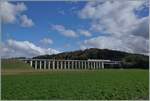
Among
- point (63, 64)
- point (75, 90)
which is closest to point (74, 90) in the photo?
point (75, 90)

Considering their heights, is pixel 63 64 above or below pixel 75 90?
above

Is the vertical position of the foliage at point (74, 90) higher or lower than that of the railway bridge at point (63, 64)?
lower

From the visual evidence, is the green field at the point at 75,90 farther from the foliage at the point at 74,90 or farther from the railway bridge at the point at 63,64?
the railway bridge at the point at 63,64

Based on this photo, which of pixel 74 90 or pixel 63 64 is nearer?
pixel 74 90

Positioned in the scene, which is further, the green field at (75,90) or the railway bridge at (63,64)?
the railway bridge at (63,64)

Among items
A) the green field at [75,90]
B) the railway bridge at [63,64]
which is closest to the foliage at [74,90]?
the green field at [75,90]

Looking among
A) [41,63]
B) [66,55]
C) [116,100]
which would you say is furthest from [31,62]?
[116,100]

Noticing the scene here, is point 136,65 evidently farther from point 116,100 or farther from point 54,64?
point 116,100

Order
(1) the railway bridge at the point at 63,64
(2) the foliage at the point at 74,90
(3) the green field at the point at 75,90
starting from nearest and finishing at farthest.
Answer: (2) the foliage at the point at 74,90 < (3) the green field at the point at 75,90 < (1) the railway bridge at the point at 63,64

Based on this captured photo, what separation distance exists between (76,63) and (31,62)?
28457 mm

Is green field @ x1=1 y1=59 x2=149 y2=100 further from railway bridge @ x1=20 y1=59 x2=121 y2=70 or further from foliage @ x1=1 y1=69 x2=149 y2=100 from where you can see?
railway bridge @ x1=20 y1=59 x2=121 y2=70

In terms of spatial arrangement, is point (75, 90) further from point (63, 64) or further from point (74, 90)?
point (63, 64)

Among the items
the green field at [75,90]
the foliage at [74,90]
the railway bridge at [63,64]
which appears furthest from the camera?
the railway bridge at [63,64]

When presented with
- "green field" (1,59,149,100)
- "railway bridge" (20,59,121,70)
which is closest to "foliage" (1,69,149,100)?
"green field" (1,59,149,100)
